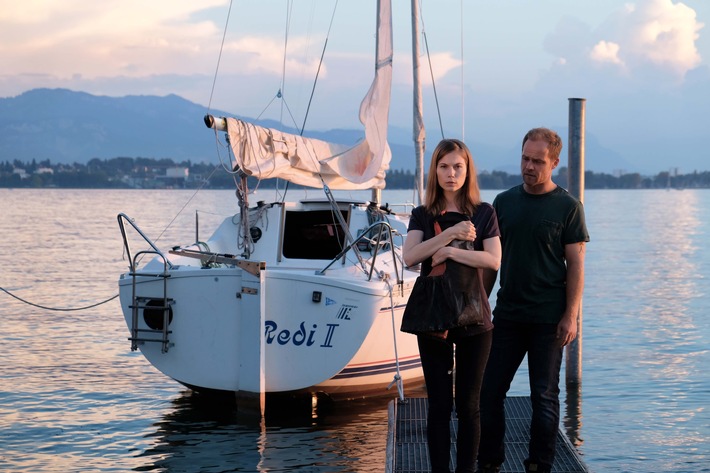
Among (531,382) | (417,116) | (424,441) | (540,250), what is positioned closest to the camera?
(540,250)

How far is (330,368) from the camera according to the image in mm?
11062

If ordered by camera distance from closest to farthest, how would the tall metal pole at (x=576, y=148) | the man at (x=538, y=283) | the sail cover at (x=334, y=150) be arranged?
the man at (x=538, y=283), the tall metal pole at (x=576, y=148), the sail cover at (x=334, y=150)

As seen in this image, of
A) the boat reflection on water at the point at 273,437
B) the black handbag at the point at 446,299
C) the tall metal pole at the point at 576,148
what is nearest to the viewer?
the black handbag at the point at 446,299

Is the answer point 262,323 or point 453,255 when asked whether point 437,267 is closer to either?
point 453,255

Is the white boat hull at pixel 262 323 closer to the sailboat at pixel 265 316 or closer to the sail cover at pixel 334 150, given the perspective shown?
the sailboat at pixel 265 316

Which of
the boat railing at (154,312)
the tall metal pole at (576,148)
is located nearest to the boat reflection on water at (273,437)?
the boat railing at (154,312)

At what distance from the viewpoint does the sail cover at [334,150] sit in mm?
12312

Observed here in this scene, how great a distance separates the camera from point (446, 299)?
Answer: 5.62 metres

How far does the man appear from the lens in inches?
239

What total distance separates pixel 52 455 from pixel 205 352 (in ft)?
5.91

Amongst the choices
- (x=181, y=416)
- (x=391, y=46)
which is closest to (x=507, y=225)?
(x=181, y=416)

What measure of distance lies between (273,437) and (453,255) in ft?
20.2

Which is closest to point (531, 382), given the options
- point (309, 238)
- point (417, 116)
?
point (309, 238)

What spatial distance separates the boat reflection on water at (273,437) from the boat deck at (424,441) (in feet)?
4.86
